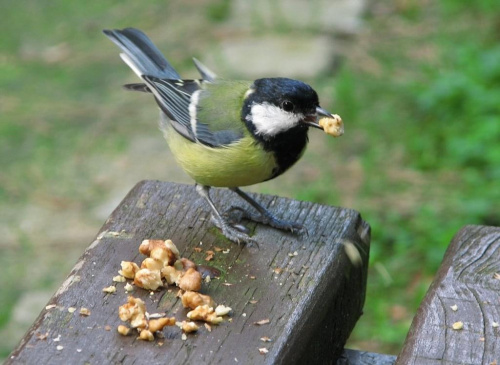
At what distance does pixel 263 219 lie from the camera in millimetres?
2654

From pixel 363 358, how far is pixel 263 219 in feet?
1.73

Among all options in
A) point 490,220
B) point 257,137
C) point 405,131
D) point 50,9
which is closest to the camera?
point 257,137

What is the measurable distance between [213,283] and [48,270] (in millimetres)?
2693

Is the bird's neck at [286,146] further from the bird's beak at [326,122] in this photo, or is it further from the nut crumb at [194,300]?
the nut crumb at [194,300]

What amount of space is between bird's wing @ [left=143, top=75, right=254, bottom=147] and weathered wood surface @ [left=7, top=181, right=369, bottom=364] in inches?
11.4

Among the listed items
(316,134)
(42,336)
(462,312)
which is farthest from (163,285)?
(316,134)

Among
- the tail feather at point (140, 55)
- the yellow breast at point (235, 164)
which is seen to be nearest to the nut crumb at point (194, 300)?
the yellow breast at point (235, 164)

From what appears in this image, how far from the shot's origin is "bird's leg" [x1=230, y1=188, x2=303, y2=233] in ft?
8.23

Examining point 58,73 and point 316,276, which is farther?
point 58,73

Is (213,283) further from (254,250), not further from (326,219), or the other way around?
(326,219)

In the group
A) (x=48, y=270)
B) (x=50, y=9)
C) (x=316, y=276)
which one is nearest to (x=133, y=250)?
(x=316, y=276)

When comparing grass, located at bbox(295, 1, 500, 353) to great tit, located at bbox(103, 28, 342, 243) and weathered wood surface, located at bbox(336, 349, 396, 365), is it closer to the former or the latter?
great tit, located at bbox(103, 28, 342, 243)

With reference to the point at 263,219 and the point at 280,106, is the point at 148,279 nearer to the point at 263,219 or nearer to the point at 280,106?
the point at 263,219

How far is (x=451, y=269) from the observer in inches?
87.4
